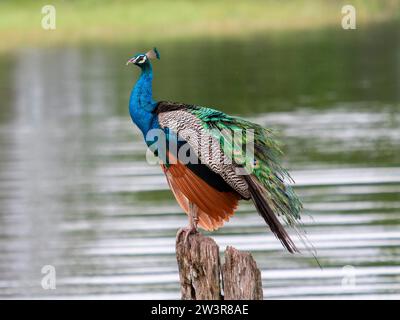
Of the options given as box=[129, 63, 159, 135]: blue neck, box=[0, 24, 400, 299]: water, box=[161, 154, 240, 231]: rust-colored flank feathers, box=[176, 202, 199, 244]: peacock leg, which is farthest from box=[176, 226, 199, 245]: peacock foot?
box=[0, 24, 400, 299]: water

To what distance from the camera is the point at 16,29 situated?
2356 inches

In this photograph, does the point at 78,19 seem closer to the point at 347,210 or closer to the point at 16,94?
the point at 16,94

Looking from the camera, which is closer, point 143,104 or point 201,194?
point 201,194

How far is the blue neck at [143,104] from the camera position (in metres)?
9.11

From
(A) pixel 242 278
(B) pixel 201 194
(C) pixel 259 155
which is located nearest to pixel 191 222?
(B) pixel 201 194

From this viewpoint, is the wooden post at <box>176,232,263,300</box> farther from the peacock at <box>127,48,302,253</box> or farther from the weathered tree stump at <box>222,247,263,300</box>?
the peacock at <box>127,48,302,253</box>

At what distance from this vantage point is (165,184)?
61.5ft

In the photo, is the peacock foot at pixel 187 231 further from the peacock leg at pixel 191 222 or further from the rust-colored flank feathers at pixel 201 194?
the rust-colored flank feathers at pixel 201 194

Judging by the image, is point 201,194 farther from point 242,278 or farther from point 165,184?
point 165,184

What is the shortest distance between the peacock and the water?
382cm

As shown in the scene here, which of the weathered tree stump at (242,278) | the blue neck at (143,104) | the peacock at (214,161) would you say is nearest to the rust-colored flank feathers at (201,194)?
the peacock at (214,161)

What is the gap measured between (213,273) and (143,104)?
157 centimetres

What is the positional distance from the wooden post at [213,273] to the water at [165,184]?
429cm

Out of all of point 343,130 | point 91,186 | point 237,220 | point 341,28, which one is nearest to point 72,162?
point 91,186
